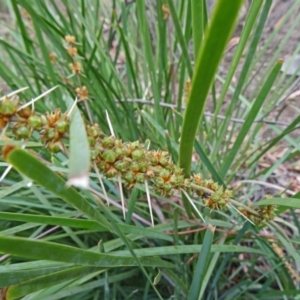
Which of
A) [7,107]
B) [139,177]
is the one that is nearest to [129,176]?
[139,177]

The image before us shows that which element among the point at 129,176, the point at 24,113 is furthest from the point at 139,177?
the point at 24,113

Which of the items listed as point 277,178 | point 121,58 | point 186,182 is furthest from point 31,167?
point 121,58

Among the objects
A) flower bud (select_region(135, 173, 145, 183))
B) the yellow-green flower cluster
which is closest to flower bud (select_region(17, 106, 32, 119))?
the yellow-green flower cluster

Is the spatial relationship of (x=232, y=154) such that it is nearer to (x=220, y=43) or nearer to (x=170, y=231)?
(x=170, y=231)

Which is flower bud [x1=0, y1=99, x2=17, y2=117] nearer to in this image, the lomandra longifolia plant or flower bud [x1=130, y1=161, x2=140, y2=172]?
the lomandra longifolia plant

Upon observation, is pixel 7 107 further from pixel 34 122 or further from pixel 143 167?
pixel 143 167

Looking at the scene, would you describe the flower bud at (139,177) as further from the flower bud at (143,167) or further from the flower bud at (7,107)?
the flower bud at (7,107)

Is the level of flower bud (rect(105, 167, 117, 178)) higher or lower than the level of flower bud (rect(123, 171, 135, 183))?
higher

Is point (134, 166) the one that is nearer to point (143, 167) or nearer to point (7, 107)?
point (143, 167)

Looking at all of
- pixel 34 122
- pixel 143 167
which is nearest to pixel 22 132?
pixel 34 122

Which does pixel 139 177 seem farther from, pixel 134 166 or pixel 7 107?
pixel 7 107

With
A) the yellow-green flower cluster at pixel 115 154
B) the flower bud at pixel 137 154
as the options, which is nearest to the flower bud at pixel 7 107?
the yellow-green flower cluster at pixel 115 154
